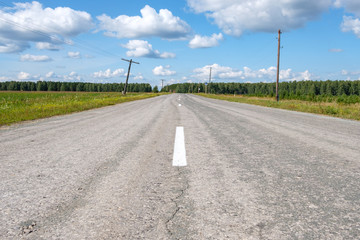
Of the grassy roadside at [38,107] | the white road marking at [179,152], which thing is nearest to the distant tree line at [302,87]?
the grassy roadside at [38,107]

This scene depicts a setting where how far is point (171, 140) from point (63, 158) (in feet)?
6.32

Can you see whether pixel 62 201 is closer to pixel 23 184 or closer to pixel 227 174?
pixel 23 184

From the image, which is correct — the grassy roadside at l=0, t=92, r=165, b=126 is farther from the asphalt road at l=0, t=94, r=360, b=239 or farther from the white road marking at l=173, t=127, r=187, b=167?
the white road marking at l=173, t=127, r=187, b=167

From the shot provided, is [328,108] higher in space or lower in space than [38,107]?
higher

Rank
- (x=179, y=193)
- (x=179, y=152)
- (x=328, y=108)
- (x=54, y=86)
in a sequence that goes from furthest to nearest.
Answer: (x=54, y=86)
(x=328, y=108)
(x=179, y=152)
(x=179, y=193)

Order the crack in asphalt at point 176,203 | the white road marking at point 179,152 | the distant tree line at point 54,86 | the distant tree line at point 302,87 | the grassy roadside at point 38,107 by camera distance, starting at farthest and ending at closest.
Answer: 1. the distant tree line at point 54,86
2. the distant tree line at point 302,87
3. the grassy roadside at point 38,107
4. the white road marking at point 179,152
5. the crack in asphalt at point 176,203

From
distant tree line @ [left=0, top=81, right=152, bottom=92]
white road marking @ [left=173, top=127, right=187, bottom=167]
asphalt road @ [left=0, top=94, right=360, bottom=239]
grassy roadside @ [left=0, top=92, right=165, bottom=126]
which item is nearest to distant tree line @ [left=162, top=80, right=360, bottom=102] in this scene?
grassy roadside @ [left=0, top=92, right=165, bottom=126]

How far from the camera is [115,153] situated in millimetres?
3584

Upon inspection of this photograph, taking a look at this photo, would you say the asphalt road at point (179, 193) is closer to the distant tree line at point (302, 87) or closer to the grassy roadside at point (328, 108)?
the grassy roadside at point (328, 108)

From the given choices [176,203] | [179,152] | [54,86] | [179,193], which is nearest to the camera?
[176,203]

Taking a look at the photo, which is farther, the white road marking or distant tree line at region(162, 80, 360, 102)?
distant tree line at region(162, 80, 360, 102)

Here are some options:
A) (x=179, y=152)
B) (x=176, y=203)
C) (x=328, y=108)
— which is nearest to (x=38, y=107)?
(x=179, y=152)

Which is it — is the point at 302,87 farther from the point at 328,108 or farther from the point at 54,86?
the point at 54,86

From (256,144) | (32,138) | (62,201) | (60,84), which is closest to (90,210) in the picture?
(62,201)
